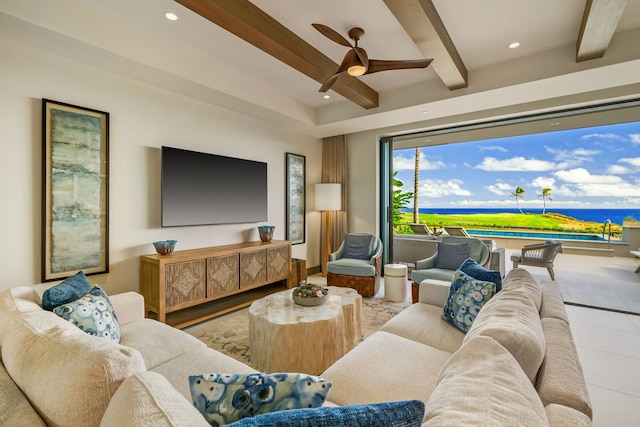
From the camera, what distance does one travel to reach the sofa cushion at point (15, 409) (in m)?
0.78

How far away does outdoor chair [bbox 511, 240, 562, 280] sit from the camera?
3.81m

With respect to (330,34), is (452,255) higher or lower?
lower

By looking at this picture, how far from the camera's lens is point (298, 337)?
2100mm

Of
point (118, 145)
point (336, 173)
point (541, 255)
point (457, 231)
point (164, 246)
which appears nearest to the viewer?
point (118, 145)

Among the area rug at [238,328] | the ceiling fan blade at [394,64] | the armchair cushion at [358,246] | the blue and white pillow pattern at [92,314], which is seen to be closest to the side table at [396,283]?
the area rug at [238,328]

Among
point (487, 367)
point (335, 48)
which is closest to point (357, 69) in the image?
point (335, 48)

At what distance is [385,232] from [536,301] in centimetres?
360

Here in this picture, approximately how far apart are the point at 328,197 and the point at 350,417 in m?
4.55

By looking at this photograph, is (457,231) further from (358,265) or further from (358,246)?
(358,265)

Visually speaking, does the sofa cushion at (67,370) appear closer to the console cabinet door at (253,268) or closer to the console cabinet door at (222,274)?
the console cabinet door at (222,274)

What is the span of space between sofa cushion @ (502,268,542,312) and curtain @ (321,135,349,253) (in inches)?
138

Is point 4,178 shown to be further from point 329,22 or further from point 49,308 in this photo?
point 329,22

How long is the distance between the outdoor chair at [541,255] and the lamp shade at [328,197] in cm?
272

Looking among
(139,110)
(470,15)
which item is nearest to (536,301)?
(470,15)
